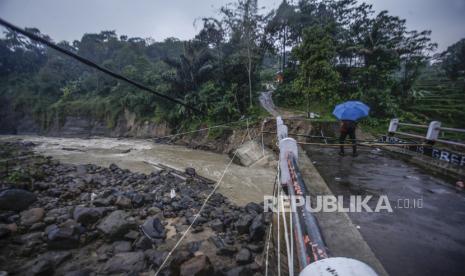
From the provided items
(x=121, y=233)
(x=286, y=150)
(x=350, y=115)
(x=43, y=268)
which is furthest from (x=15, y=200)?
(x=350, y=115)

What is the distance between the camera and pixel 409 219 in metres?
3.15

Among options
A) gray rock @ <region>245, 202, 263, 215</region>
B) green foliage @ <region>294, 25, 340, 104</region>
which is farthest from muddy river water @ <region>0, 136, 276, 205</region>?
green foliage @ <region>294, 25, 340, 104</region>

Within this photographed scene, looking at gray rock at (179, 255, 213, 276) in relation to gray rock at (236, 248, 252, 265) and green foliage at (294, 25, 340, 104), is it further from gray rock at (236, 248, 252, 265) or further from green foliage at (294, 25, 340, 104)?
green foliage at (294, 25, 340, 104)

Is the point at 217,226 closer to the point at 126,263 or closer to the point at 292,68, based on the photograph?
the point at 126,263

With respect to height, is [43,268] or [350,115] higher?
[350,115]

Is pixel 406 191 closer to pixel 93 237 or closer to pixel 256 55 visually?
pixel 93 237

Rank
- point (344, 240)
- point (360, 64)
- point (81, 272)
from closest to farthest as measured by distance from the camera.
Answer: point (344, 240)
point (81, 272)
point (360, 64)

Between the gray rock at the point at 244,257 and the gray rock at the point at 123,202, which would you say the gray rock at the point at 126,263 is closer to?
the gray rock at the point at 244,257

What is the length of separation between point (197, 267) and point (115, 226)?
7.24 ft

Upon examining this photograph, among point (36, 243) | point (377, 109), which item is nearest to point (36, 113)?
point (36, 243)

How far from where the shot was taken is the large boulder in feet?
13.6

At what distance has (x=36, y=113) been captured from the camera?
31.4 metres

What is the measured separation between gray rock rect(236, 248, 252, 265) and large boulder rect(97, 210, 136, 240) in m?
2.28

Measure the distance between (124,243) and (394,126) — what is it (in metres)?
8.64
